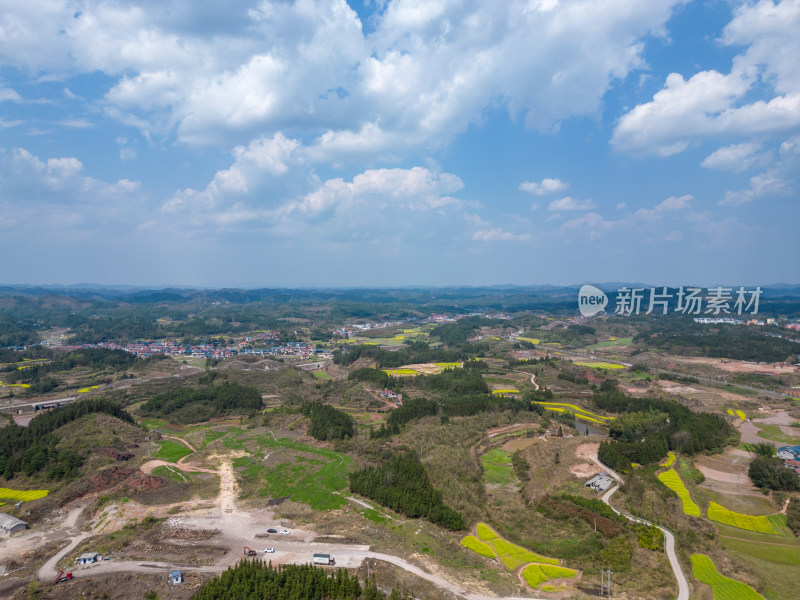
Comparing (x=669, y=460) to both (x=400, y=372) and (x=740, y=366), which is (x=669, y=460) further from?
(x=740, y=366)

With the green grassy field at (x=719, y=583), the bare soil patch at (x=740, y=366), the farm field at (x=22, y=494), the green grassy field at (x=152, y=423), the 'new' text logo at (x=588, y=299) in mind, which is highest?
the 'new' text logo at (x=588, y=299)

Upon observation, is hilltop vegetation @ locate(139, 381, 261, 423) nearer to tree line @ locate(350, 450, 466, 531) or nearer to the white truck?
→ tree line @ locate(350, 450, 466, 531)

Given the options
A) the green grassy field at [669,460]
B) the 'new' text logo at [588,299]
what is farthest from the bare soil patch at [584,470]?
the 'new' text logo at [588,299]

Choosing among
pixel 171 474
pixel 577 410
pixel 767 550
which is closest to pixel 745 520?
pixel 767 550

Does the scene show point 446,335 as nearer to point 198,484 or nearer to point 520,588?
point 198,484

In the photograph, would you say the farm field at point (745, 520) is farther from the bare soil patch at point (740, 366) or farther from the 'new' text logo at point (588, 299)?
the bare soil patch at point (740, 366)

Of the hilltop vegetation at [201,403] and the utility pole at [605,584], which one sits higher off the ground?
the utility pole at [605,584]
